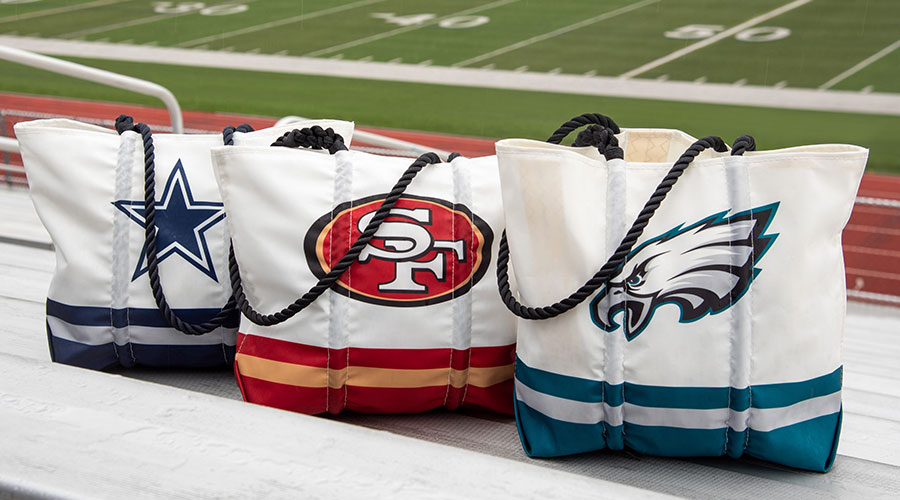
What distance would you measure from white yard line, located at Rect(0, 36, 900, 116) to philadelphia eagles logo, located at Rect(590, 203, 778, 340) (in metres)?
9.66

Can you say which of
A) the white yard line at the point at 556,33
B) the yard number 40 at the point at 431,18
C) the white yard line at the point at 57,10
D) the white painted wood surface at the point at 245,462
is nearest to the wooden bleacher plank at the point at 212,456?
the white painted wood surface at the point at 245,462

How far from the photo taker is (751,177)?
0.89m

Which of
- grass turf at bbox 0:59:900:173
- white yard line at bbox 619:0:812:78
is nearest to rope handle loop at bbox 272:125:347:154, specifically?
grass turf at bbox 0:59:900:173

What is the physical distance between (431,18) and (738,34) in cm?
514

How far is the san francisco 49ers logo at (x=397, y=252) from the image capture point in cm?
98

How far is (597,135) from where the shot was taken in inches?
38.7

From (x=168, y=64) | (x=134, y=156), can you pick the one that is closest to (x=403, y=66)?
(x=168, y=64)

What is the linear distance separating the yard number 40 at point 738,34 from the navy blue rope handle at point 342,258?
1245cm

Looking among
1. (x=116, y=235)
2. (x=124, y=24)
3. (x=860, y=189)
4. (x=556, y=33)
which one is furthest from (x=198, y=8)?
(x=116, y=235)

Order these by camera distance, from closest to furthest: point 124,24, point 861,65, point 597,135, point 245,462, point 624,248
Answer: point 245,462 → point 624,248 → point 597,135 → point 861,65 → point 124,24

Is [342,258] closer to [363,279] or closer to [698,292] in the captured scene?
[363,279]

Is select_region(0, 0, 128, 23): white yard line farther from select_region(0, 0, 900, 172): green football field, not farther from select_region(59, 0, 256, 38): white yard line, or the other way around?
select_region(59, 0, 256, 38): white yard line

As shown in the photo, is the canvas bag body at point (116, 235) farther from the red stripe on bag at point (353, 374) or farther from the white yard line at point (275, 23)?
the white yard line at point (275, 23)

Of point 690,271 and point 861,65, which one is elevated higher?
point 690,271
